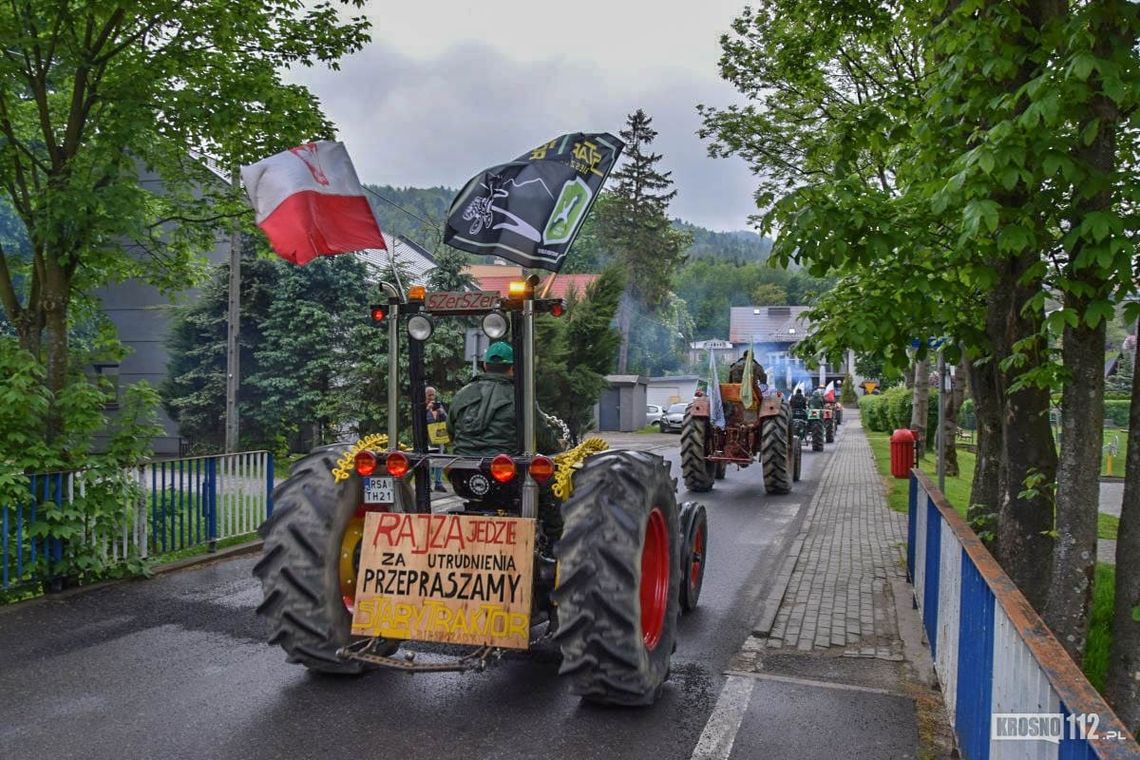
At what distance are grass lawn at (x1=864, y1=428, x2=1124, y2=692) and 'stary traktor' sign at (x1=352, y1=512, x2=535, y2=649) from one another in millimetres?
3581

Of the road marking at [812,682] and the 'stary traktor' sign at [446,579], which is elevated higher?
the 'stary traktor' sign at [446,579]

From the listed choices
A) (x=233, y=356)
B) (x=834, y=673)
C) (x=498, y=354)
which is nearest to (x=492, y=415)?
(x=498, y=354)

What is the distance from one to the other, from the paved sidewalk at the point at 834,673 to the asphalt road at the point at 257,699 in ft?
0.73

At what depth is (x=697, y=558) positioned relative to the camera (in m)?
7.50

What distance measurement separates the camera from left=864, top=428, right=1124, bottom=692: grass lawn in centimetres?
615

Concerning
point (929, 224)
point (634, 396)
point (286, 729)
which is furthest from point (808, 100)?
point (634, 396)

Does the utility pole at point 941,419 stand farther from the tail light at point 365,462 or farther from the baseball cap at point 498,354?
the tail light at point 365,462

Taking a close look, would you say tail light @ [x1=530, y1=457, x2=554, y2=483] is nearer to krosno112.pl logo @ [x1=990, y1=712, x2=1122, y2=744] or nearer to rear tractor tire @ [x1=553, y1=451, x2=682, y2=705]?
rear tractor tire @ [x1=553, y1=451, x2=682, y2=705]

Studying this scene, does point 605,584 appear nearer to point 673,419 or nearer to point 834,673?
point 834,673

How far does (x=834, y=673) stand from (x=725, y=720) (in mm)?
1272

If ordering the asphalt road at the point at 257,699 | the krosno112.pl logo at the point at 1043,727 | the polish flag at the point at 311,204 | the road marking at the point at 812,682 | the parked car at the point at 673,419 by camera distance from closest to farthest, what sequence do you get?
the krosno112.pl logo at the point at 1043,727
the asphalt road at the point at 257,699
the road marking at the point at 812,682
the polish flag at the point at 311,204
the parked car at the point at 673,419

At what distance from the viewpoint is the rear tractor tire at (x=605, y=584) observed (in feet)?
14.6

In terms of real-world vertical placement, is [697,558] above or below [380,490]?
below

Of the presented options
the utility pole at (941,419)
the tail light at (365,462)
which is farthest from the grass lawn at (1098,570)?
the tail light at (365,462)
